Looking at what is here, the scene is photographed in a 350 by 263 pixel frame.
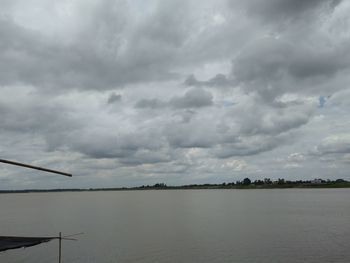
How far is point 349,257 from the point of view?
1083 inches

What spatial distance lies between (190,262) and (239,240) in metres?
9.71

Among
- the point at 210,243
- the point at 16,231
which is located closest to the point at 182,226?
the point at 210,243

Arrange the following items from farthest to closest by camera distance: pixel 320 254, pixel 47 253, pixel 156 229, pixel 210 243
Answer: pixel 156 229, pixel 210 243, pixel 47 253, pixel 320 254

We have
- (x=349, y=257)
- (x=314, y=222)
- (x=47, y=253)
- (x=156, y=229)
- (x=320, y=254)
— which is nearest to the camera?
(x=349, y=257)

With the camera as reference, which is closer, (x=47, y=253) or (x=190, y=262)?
(x=190, y=262)

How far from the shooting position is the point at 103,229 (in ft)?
151

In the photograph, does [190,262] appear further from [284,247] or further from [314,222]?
[314,222]

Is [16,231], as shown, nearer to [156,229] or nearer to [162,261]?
[156,229]

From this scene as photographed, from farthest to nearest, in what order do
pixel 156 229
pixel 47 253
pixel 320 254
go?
pixel 156 229
pixel 47 253
pixel 320 254

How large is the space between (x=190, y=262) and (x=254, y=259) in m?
4.73

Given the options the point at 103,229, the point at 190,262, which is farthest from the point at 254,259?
the point at 103,229

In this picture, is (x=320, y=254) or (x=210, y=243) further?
(x=210, y=243)

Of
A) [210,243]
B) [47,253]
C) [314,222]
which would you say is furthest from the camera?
[314,222]

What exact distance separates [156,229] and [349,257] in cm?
2362
